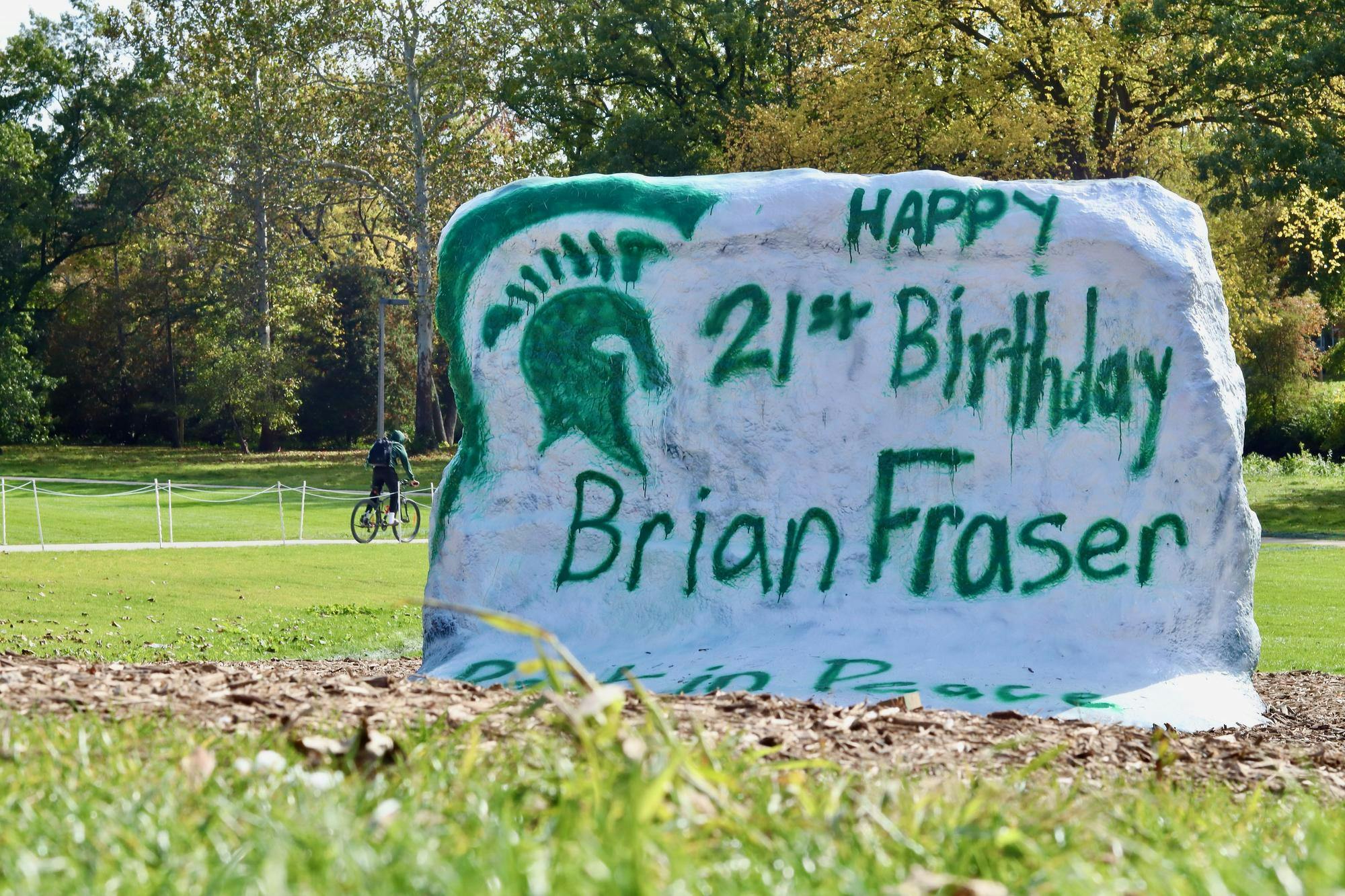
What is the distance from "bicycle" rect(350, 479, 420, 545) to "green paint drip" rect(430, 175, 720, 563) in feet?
40.0

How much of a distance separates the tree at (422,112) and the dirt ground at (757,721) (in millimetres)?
29899

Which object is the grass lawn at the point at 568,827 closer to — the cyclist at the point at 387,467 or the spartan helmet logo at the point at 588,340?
the spartan helmet logo at the point at 588,340

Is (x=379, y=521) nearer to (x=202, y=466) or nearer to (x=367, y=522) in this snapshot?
(x=367, y=522)

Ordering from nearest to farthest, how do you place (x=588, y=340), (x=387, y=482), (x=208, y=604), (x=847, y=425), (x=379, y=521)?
(x=847, y=425)
(x=588, y=340)
(x=208, y=604)
(x=387, y=482)
(x=379, y=521)

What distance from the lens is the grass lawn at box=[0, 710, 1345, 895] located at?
7.18 ft

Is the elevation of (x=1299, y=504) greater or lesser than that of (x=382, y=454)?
lesser

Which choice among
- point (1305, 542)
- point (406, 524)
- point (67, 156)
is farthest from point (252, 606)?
point (67, 156)

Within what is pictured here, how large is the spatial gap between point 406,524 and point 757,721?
59.7ft

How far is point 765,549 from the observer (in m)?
7.70

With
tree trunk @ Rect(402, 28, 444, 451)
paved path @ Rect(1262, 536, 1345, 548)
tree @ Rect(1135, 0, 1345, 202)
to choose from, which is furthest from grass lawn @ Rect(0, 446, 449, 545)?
tree @ Rect(1135, 0, 1345, 202)

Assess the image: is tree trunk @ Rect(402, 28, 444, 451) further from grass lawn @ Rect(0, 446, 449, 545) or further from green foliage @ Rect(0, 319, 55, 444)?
green foliage @ Rect(0, 319, 55, 444)

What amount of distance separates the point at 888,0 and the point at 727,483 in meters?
20.7

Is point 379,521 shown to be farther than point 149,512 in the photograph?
No

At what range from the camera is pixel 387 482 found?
21.2m
